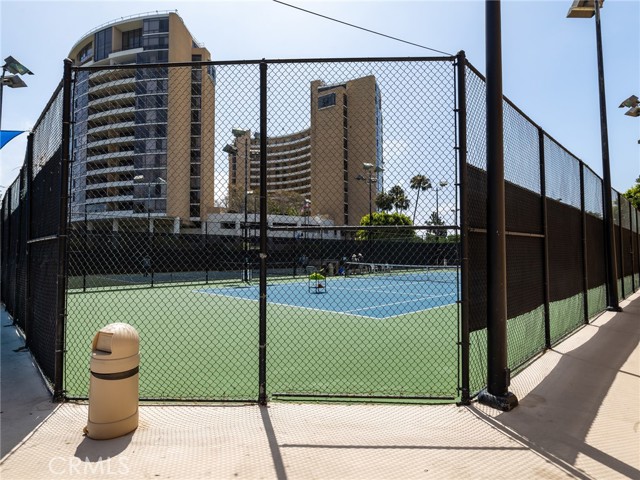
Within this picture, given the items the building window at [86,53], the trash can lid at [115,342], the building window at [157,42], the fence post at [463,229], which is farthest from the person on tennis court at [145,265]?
the building window at [86,53]

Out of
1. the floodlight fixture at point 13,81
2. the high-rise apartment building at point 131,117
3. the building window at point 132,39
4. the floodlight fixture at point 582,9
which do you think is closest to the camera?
the floodlight fixture at point 582,9

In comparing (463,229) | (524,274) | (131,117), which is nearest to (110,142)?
(131,117)

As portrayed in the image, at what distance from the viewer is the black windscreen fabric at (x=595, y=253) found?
9.16m

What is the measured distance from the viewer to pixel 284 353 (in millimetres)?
6523

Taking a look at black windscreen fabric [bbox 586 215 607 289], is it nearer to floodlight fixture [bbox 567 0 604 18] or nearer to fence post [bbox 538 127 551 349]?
fence post [bbox 538 127 551 349]

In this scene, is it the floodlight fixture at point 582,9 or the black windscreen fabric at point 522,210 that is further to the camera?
the floodlight fixture at point 582,9

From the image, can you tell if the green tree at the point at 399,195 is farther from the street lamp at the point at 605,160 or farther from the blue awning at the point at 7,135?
the street lamp at the point at 605,160

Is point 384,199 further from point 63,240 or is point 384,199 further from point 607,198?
point 607,198

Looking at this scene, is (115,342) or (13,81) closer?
(115,342)

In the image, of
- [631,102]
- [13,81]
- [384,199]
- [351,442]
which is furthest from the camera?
[631,102]

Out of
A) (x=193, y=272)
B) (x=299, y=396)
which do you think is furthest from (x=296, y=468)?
(x=193, y=272)

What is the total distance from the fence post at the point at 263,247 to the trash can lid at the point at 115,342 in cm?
116

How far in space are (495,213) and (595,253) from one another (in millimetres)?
7584

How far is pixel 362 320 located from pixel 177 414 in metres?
6.66
